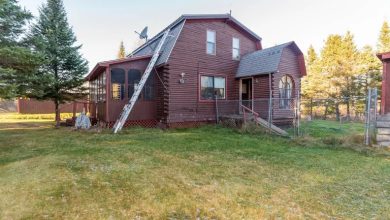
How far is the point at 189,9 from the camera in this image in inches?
757

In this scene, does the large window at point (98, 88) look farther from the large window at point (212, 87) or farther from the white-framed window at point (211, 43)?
the white-framed window at point (211, 43)

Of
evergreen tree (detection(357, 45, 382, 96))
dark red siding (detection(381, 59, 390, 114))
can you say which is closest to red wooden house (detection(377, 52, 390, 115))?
dark red siding (detection(381, 59, 390, 114))

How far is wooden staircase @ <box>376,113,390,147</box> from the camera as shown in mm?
8039

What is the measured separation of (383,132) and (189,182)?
7.08 metres

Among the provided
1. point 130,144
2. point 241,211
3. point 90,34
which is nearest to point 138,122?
point 130,144

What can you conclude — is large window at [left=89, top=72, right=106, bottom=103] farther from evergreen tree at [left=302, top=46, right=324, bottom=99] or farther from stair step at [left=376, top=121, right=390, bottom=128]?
evergreen tree at [left=302, top=46, right=324, bottom=99]

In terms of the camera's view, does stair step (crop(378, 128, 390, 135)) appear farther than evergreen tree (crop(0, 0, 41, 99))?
Yes

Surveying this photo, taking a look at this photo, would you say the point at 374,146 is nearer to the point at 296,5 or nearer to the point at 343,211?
the point at 343,211

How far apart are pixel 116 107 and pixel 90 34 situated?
2199 centimetres

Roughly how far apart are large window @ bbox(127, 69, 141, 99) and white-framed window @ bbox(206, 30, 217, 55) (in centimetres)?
402

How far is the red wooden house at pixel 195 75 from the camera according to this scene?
41.0 ft

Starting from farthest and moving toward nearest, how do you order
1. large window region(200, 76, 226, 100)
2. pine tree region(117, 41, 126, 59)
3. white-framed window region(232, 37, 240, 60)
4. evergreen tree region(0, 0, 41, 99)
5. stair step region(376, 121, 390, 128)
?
pine tree region(117, 41, 126, 59), white-framed window region(232, 37, 240, 60), large window region(200, 76, 226, 100), stair step region(376, 121, 390, 128), evergreen tree region(0, 0, 41, 99)

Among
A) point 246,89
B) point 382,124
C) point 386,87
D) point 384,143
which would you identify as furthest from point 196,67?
point 384,143

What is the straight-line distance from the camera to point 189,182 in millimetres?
4727
